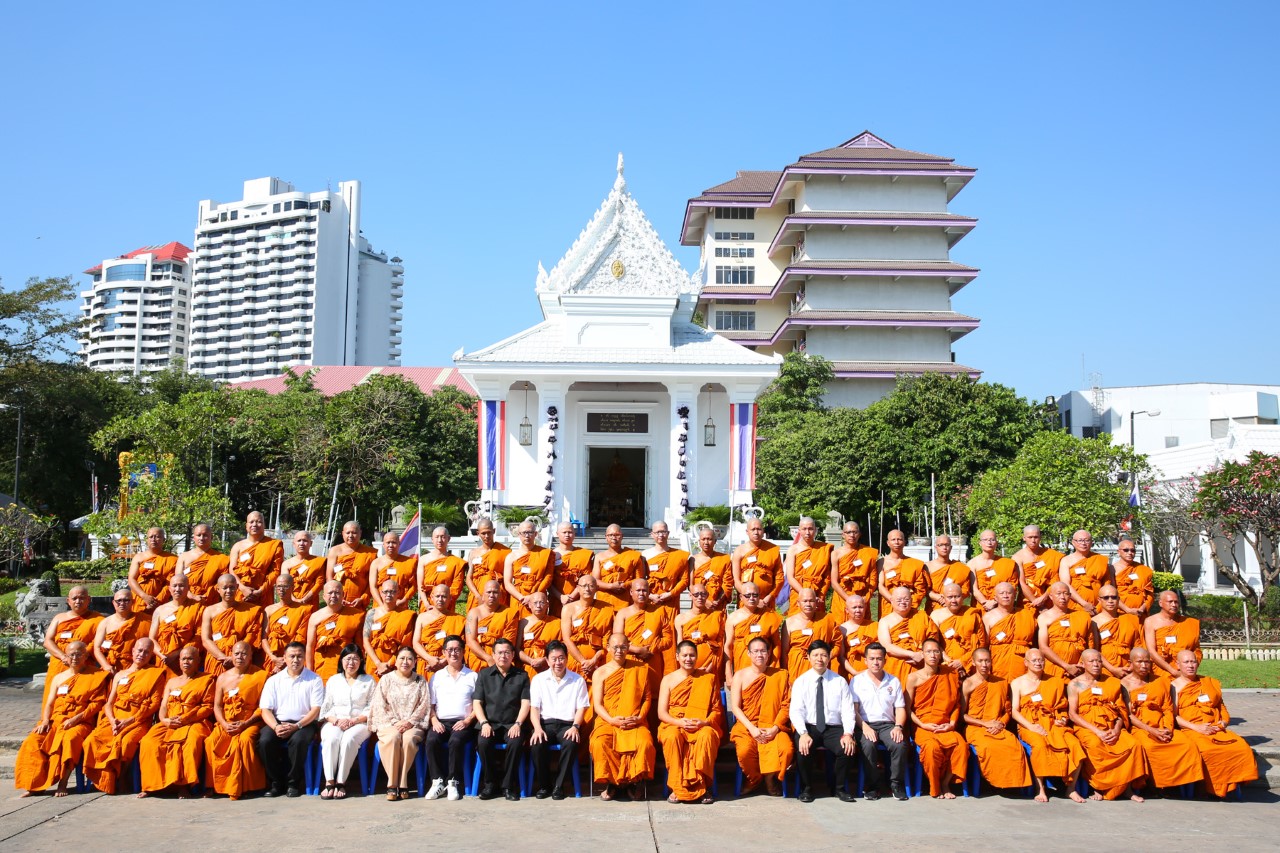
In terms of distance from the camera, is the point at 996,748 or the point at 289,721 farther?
the point at 289,721

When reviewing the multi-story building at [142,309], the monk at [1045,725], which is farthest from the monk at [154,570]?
the multi-story building at [142,309]

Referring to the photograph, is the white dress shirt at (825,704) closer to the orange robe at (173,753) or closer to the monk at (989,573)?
the monk at (989,573)

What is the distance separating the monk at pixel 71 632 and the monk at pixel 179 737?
915 millimetres

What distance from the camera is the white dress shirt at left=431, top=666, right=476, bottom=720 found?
823cm

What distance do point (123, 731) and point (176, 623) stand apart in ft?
3.60

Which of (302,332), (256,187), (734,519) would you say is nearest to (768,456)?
(734,519)

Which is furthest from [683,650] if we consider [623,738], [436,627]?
[436,627]

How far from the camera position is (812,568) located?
32.2ft

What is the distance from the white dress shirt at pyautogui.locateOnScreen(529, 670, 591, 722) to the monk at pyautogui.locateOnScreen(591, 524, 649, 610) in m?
1.27

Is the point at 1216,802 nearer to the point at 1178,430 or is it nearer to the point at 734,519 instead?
the point at 734,519

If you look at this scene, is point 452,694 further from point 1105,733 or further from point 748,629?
point 1105,733

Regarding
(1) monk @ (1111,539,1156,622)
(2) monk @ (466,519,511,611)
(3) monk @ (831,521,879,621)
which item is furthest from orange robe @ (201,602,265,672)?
(1) monk @ (1111,539,1156,622)

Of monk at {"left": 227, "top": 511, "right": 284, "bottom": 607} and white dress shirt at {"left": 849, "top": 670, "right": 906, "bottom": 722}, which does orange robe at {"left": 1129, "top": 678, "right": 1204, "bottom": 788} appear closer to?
white dress shirt at {"left": 849, "top": 670, "right": 906, "bottom": 722}

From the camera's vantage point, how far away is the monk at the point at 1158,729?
8062mm
